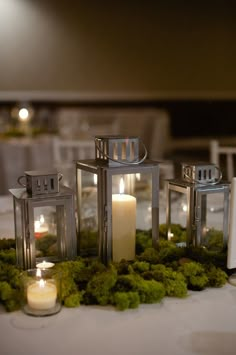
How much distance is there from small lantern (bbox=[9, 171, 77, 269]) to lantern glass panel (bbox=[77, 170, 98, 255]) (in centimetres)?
10

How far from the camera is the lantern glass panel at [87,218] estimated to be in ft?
3.80

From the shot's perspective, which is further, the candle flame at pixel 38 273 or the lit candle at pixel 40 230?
the lit candle at pixel 40 230

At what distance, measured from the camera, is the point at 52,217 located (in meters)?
1.09

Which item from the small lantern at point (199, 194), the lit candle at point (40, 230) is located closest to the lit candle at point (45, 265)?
the lit candle at point (40, 230)

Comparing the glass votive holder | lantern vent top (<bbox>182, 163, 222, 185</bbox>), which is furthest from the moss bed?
lantern vent top (<bbox>182, 163, 222, 185</bbox>)

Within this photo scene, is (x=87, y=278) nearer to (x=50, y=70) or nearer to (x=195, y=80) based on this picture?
(x=50, y=70)

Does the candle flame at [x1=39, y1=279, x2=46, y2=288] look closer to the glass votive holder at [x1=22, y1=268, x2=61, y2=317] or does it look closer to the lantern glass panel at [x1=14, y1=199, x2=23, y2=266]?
the glass votive holder at [x1=22, y1=268, x2=61, y2=317]

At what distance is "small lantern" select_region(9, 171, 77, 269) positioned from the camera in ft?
3.23

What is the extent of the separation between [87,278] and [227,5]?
216 inches

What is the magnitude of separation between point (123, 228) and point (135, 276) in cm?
15

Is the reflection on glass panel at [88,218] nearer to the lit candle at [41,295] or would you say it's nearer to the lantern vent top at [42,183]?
the lantern vent top at [42,183]

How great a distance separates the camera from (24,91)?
5625mm

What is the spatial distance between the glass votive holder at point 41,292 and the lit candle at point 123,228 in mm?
195

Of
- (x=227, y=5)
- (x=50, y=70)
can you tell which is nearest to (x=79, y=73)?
(x=50, y=70)
